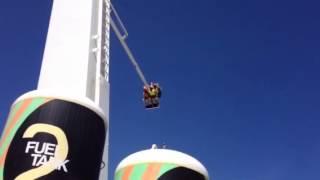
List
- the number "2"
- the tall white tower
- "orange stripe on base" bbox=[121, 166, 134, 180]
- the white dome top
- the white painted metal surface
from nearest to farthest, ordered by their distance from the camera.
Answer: the number "2" → the tall white tower → the white dome top → "orange stripe on base" bbox=[121, 166, 134, 180] → the white painted metal surface

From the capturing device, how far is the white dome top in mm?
17422

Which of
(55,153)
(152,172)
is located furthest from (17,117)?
(152,172)

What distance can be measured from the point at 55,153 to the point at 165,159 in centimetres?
527

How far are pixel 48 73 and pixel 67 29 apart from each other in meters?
2.97

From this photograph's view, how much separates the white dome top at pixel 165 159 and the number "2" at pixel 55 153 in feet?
15.8

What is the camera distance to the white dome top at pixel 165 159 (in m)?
17.4

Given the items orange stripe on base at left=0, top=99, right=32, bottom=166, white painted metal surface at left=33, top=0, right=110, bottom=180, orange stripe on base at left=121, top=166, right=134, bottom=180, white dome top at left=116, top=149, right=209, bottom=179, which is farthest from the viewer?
white painted metal surface at left=33, top=0, right=110, bottom=180

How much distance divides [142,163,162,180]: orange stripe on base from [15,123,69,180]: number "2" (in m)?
4.52

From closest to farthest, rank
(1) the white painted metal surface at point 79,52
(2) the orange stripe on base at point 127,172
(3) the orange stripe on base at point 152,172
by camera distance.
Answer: (3) the orange stripe on base at point 152,172 → (2) the orange stripe on base at point 127,172 → (1) the white painted metal surface at point 79,52

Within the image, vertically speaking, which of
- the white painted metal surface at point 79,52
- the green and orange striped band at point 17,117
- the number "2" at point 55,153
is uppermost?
the white painted metal surface at point 79,52

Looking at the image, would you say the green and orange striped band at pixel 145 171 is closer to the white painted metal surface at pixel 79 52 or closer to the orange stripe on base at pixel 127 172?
the orange stripe on base at pixel 127 172

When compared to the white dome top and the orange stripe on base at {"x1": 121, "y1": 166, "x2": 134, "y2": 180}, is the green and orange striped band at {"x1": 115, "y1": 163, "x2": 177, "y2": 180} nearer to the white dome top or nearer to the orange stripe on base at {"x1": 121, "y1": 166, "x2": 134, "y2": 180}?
the orange stripe on base at {"x1": 121, "y1": 166, "x2": 134, "y2": 180}

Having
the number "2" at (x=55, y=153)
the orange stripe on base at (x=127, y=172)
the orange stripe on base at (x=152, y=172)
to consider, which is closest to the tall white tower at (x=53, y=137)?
the number "2" at (x=55, y=153)

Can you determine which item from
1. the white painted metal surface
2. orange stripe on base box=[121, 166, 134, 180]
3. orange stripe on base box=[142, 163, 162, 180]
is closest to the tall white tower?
orange stripe on base box=[142, 163, 162, 180]
